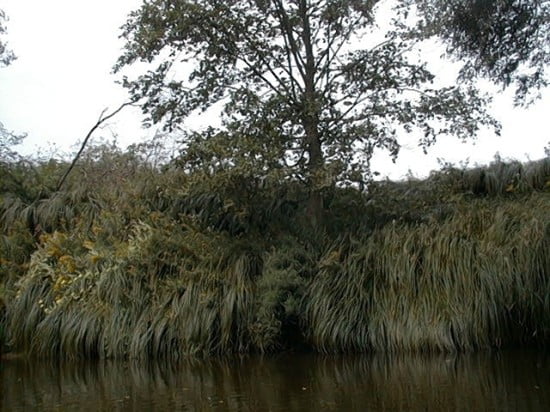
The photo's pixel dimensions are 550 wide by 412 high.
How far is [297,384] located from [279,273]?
8.41ft

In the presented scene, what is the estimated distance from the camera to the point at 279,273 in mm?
9867

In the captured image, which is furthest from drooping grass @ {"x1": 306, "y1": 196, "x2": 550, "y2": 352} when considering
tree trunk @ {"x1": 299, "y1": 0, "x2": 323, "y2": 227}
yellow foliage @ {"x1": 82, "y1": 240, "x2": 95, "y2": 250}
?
yellow foliage @ {"x1": 82, "y1": 240, "x2": 95, "y2": 250}

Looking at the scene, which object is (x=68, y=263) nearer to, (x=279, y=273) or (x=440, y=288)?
(x=279, y=273)

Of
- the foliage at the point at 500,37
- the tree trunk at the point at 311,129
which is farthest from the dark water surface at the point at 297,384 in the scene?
the foliage at the point at 500,37

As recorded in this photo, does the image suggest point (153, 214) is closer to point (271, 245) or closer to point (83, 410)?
point (271, 245)

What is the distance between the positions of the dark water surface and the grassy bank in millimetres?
454

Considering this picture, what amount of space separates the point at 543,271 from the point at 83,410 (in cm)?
577

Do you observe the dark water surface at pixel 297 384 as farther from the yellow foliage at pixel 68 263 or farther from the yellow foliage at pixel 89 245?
the yellow foliage at pixel 89 245

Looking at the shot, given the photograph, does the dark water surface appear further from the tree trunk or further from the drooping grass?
the tree trunk

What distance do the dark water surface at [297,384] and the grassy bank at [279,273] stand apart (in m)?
0.45

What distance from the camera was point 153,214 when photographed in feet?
39.2

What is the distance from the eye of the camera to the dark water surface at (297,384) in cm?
641

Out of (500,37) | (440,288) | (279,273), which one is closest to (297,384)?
(279,273)

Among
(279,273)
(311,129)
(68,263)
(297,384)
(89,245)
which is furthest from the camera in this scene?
(89,245)
